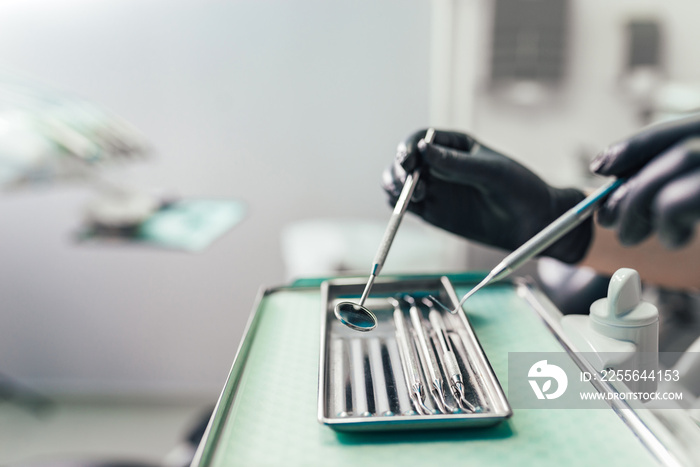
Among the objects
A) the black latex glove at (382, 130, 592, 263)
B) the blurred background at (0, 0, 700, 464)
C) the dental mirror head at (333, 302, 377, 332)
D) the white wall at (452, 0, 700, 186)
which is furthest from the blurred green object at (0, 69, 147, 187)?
the dental mirror head at (333, 302, 377, 332)

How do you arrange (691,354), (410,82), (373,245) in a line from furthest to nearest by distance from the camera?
(410,82)
(373,245)
(691,354)

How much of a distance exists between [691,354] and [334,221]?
1.27 meters

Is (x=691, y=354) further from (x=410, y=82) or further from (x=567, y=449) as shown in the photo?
(x=410, y=82)

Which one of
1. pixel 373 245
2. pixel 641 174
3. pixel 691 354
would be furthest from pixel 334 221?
pixel 641 174

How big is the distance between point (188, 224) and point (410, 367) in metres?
1.56

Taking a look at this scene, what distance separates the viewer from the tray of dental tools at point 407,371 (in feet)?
1.29

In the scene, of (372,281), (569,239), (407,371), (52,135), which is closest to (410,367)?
(407,371)

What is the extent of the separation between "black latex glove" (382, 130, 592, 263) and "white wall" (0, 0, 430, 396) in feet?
3.40

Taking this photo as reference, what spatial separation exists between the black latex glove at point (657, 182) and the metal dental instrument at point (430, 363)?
7.9 inches

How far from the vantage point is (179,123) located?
1836 mm

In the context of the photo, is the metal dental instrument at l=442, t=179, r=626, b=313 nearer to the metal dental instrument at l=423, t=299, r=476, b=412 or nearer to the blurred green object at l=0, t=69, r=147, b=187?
the metal dental instrument at l=423, t=299, r=476, b=412

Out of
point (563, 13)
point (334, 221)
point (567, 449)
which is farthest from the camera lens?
point (334, 221)

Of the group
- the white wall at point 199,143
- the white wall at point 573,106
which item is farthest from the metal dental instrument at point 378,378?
the white wall at point 199,143

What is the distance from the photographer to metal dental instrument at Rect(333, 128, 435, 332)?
0.53 metres
